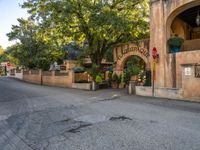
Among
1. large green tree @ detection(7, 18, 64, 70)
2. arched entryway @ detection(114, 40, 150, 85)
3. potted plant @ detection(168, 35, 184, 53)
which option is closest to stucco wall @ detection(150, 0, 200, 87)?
potted plant @ detection(168, 35, 184, 53)

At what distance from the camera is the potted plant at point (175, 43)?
457 inches

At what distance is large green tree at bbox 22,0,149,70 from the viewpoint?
1465 centimetres

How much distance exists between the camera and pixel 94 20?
14461 millimetres

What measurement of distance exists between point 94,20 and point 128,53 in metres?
4.44

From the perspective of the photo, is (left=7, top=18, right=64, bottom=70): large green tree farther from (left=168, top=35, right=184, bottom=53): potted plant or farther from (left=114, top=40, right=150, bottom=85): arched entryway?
(left=168, top=35, right=184, bottom=53): potted plant

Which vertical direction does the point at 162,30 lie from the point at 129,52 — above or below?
above

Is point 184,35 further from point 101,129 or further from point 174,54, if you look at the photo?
point 101,129

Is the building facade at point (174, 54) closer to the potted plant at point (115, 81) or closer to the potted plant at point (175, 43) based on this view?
the potted plant at point (175, 43)

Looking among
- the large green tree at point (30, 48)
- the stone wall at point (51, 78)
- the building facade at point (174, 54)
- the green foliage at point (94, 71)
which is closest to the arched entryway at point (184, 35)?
the building facade at point (174, 54)

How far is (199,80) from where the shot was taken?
957 centimetres

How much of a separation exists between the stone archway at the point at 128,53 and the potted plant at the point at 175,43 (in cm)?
332

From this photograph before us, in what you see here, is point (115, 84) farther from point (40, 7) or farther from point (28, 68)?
point (28, 68)

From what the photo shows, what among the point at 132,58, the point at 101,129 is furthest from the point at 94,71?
the point at 101,129

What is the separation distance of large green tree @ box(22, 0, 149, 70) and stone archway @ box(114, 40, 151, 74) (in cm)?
65
